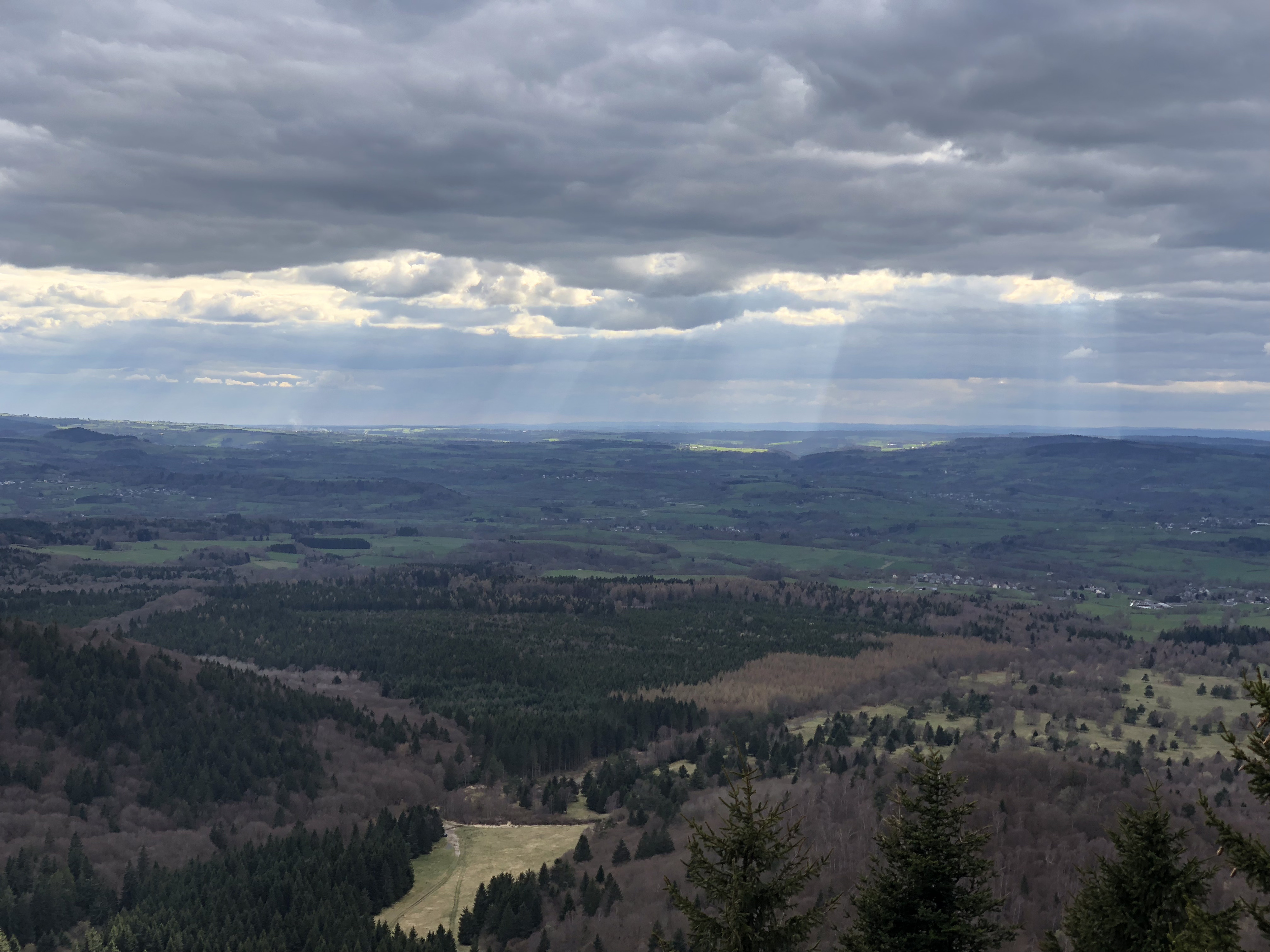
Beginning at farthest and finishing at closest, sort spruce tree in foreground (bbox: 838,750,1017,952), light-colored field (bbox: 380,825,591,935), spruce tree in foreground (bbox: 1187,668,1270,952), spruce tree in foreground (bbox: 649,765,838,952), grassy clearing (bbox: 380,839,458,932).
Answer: grassy clearing (bbox: 380,839,458,932) < light-colored field (bbox: 380,825,591,935) < spruce tree in foreground (bbox: 838,750,1017,952) < spruce tree in foreground (bbox: 649,765,838,952) < spruce tree in foreground (bbox: 1187,668,1270,952)

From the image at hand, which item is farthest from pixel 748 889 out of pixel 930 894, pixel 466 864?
pixel 466 864

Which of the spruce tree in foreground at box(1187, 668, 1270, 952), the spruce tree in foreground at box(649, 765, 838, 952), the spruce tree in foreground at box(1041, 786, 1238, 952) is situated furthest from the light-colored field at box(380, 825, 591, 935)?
the spruce tree in foreground at box(1187, 668, 1270, 952)

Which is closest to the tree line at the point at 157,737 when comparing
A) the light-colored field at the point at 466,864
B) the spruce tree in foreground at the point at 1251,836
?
the light-colored field at the point at 466,864

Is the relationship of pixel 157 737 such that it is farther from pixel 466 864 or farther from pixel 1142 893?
pixel 1142 893

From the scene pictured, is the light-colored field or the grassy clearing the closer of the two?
the light-colored field

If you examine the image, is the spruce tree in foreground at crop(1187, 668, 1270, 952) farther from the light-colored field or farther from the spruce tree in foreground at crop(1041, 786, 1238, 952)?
the light-colored field

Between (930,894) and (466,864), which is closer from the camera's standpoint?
(930,894)

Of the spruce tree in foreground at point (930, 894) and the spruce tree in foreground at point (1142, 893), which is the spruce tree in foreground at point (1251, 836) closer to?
the spruce tree in foreground at point (1142, 893)
